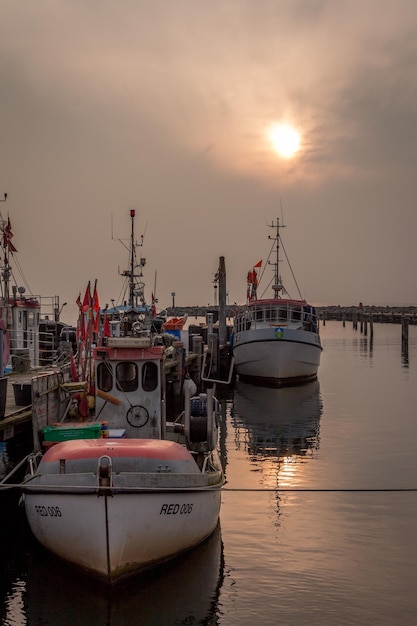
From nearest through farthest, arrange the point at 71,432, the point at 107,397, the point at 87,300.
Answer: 1. the point at 71,432
2. the point at 107,397
3. the point at 87,300

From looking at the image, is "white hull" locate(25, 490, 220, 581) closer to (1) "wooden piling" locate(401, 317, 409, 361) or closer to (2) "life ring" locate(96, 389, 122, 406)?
(2) "life ring" locate(96, 389, 122, 406)

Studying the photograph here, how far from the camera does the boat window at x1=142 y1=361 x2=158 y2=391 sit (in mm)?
16547

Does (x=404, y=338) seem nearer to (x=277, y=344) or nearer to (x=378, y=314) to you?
(x=277, y=344)

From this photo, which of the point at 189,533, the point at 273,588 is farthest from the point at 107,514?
the point at 273,588

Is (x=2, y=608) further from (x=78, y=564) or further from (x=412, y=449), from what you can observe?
(x=412, y=449)

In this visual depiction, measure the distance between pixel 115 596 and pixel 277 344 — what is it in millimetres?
29708

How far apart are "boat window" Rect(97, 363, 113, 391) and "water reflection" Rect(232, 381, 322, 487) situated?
20.6 feet

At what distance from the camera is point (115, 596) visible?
1227 centimetres

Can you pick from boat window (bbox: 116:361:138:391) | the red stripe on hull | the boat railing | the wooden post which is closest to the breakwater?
the wooden post

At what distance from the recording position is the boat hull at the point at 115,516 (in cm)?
1202

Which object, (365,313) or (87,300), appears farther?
(365,313)

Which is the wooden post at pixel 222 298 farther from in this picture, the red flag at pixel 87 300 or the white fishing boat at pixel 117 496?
the white fishing boat at pixel 117 496

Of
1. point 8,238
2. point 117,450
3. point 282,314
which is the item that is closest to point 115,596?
point 117,450

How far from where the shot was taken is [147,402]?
16.5 metres
